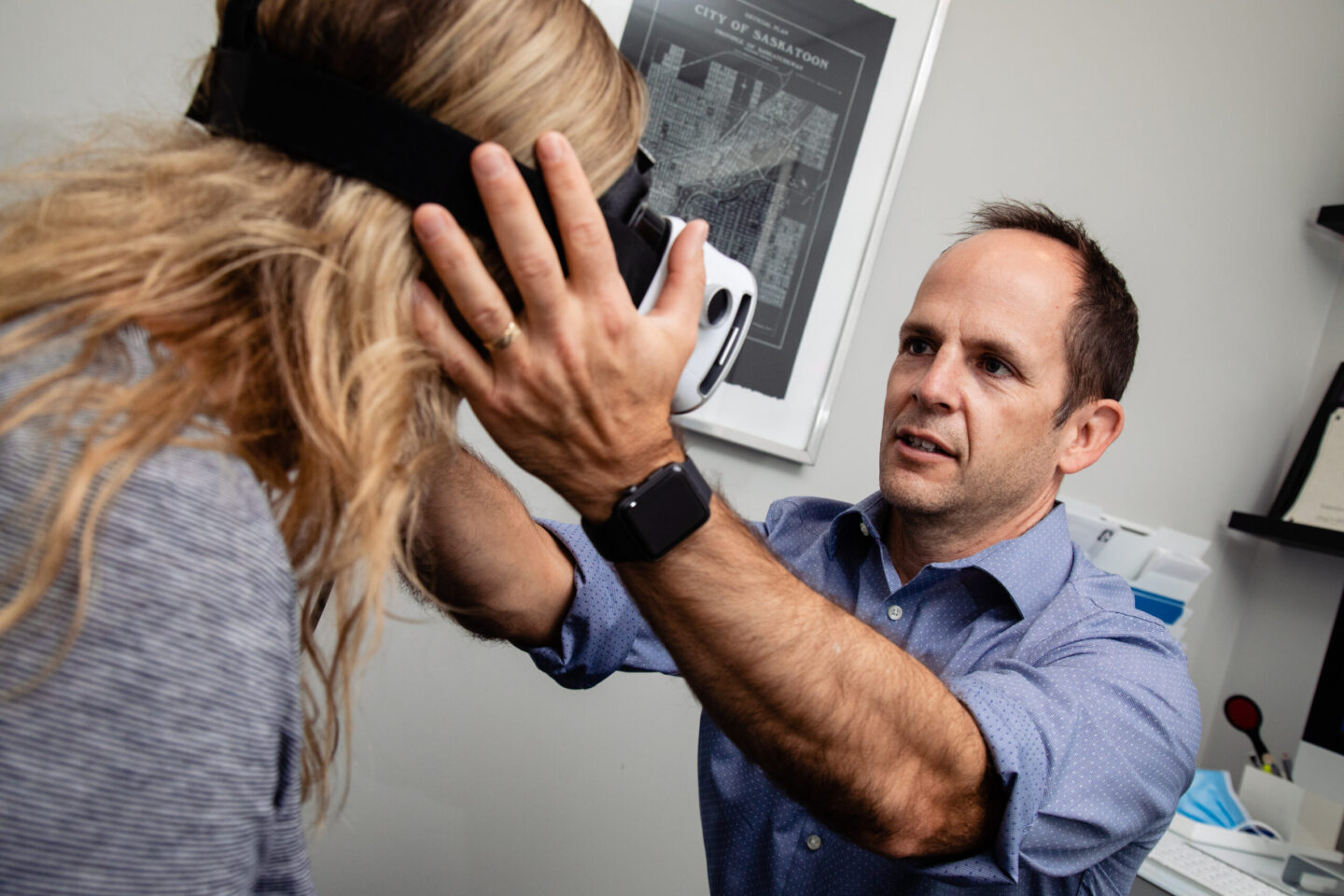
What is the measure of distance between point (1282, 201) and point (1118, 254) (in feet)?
1.80

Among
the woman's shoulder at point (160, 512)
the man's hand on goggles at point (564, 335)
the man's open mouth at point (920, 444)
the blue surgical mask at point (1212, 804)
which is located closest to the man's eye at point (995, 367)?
the man's open mouth at point (920, 444)

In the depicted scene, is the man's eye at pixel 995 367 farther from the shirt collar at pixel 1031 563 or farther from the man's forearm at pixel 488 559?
the man's forearm at pixel 488 559

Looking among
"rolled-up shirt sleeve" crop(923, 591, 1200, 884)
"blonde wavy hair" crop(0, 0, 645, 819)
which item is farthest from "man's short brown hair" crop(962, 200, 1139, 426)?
"blonde wavy hair" crop(0, 0, 645, 819)

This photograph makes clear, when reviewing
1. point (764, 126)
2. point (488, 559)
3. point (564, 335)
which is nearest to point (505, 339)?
point (564, 335)

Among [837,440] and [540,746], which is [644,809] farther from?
[837,440]

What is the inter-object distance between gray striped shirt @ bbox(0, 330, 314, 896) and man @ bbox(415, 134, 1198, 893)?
0.19 meters

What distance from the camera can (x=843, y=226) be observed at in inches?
69.2

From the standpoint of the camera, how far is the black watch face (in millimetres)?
683

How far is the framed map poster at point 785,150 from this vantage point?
1640mm

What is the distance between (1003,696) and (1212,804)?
138cm

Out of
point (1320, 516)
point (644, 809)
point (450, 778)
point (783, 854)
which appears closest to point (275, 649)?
point (783, 854)

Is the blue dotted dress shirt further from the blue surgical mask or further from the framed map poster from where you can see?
the blue surgical mask

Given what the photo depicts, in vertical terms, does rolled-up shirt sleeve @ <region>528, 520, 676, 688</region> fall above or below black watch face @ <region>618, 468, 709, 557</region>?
below

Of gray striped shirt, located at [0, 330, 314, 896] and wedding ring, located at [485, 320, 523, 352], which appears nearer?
gray striped shirt, located at [0, 330, 314, 896]
